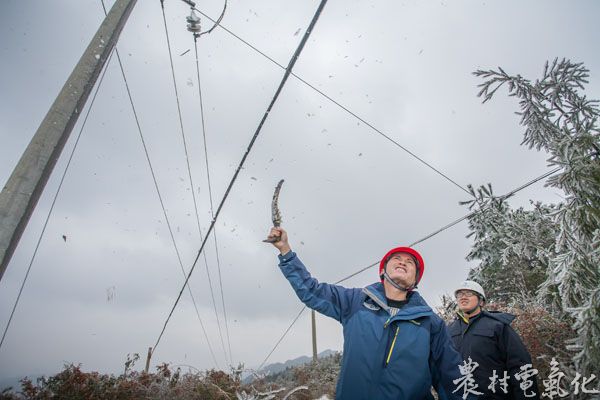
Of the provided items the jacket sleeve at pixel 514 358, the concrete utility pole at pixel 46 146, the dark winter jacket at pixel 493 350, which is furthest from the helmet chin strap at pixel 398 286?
the concrete utility pole at pixel 46 146

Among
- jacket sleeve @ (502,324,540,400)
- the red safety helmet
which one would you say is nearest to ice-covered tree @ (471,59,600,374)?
jacket sleeve @ (502,324,540,400)

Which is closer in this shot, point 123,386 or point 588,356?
point 588,356

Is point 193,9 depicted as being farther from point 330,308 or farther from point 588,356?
point 588,356

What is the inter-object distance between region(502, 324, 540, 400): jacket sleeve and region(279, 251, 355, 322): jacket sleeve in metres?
2.04

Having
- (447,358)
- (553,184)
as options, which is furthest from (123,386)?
(553,184)

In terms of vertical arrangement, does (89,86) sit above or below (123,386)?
above

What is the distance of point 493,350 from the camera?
331cm

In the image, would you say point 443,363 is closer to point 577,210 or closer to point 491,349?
point 491,349

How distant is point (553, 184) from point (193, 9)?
6001 millimetres

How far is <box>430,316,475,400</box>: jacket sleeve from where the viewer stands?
198 cm

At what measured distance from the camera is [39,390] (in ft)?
12.6

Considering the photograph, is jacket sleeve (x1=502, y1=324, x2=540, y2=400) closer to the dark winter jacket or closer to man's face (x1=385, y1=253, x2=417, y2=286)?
the dark winter jacket

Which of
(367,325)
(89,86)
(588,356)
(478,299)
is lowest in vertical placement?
(588,356)

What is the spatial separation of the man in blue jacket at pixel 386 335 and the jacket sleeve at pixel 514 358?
4.92ft
